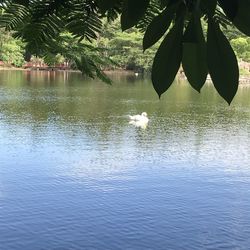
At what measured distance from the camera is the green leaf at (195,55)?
9.0 inches

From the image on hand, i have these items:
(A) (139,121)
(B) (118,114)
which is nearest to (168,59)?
(A) (139,121)

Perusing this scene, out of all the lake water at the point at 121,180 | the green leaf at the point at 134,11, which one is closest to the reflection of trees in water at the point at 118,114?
the lake water at the point at 121,180

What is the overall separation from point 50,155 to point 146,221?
3.71 m

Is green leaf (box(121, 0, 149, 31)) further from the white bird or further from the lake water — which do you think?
the white bird

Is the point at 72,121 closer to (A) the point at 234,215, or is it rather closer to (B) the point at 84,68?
(A) the point at 234,215

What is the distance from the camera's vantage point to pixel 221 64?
0.22m

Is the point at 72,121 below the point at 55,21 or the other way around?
below

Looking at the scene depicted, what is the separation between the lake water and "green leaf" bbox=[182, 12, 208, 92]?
5.64m

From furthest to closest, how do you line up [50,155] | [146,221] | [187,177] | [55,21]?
[50,155] < [187,177] < [146,221] < [55,21]

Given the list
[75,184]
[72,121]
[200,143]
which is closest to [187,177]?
[75,184]

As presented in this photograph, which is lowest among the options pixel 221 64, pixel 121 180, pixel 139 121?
pixel 121 180

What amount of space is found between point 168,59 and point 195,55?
1 centimetres

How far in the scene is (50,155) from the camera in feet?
33.9

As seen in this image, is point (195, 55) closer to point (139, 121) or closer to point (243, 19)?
point (243, 19)
